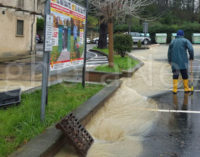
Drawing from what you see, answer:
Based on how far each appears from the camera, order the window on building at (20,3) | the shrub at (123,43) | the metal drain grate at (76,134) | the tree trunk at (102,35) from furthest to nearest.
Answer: the tree trunk at (102,35) < the window on building at (20,3) < the shrub at (123,43) < the metal drain grate at (76,134)

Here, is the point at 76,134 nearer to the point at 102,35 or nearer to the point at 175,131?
the point at 175,131

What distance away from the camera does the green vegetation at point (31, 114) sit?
151 inches

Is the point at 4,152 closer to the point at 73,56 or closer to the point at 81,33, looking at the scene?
the point at 73,56

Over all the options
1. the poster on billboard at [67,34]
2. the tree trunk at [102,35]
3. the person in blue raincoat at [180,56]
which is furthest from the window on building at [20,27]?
the person in blue raincoat at [180,56]

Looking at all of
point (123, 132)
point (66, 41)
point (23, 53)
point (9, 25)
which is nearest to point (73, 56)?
point (66, 41)

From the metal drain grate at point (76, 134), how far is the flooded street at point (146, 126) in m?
0.12

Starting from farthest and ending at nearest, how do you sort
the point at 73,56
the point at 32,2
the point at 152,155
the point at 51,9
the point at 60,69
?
the point at 32,2 < the point at 73,56 < the point at 60,69 < the point at 51,9 < the point at 152,155

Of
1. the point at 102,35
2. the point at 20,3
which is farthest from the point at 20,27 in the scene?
the point at 102,35

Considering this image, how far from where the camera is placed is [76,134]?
3.97 metres

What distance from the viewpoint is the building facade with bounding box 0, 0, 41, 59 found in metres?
16.5

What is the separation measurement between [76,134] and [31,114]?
3.82 ft

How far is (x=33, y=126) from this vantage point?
432cm

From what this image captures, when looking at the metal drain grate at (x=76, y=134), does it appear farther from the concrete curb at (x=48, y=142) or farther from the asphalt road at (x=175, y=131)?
the asphalt road at (x=175, y=131)

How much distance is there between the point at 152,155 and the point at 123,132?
100 centimetres
